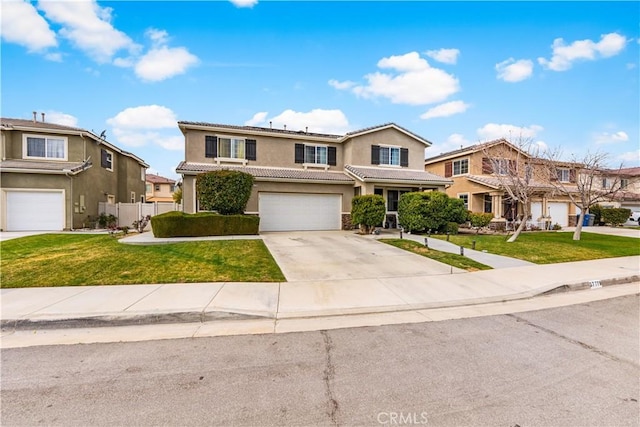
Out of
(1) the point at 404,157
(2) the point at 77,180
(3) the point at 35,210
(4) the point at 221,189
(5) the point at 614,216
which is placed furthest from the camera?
(5) the point at 614,216

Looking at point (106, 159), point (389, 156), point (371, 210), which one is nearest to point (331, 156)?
point (389, 156)

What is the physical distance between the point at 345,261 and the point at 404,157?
43.4ft

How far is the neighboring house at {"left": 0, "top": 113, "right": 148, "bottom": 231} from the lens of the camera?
1571 cm

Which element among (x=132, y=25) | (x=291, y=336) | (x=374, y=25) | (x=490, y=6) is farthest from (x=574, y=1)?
(x=132, y=25)

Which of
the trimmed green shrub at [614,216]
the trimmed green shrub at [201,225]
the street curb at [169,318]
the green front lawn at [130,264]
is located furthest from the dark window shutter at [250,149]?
the trimmed green shrub at [614,216]

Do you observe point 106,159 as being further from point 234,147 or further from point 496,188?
point 496,188

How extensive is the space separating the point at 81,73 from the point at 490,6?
1921cm

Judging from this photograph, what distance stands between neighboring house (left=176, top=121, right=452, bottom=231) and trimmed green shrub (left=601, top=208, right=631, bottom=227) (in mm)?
16623

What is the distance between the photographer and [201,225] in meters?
13.1

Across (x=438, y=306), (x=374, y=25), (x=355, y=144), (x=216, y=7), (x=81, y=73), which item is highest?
(x=374, y=25)

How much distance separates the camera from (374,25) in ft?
47.8

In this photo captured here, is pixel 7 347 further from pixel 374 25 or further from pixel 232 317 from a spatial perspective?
pixel 374 25

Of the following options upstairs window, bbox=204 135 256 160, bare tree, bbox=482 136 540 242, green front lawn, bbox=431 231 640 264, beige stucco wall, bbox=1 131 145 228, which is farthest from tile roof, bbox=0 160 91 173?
bare tree, bbox=482 136 540 242

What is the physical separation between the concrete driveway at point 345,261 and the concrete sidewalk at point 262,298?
52 centimetres
